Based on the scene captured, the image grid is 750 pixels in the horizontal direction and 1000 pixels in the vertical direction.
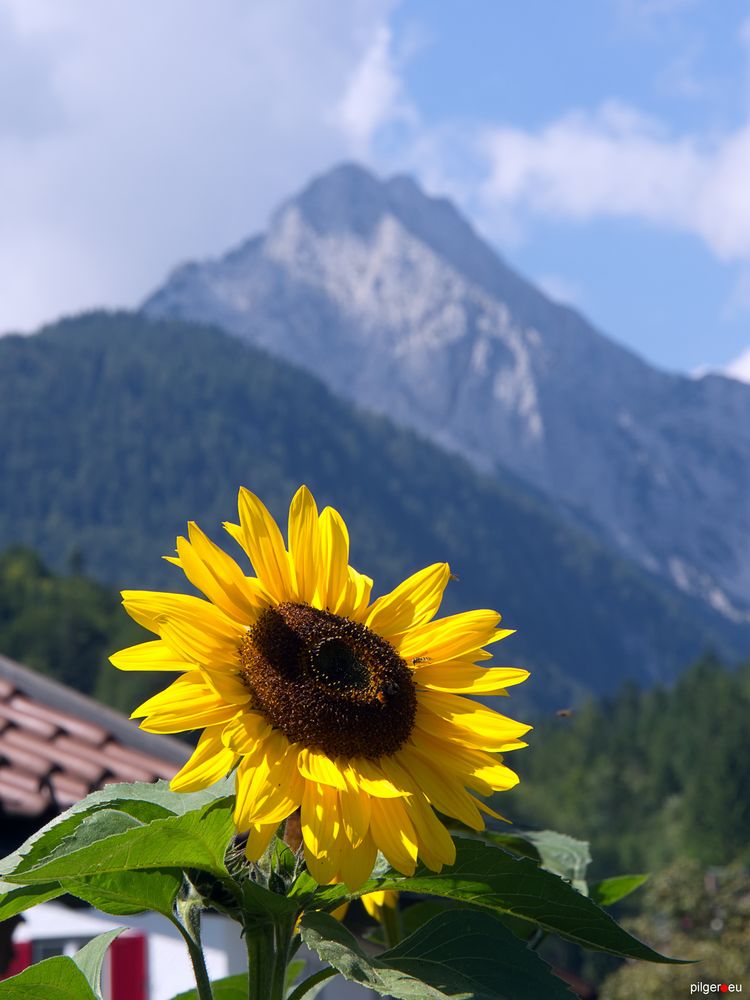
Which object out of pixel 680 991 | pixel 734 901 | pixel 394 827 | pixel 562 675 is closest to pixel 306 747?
pixel 394 827

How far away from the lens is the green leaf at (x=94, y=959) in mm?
910

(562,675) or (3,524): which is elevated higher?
(562,675)

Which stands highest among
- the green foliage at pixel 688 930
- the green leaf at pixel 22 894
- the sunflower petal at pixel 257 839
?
the green foliage at pixel 688 930

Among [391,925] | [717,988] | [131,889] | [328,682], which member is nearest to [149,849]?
[131,889]

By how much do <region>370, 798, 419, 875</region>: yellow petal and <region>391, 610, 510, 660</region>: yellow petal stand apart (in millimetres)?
127

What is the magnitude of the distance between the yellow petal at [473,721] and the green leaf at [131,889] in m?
0.20

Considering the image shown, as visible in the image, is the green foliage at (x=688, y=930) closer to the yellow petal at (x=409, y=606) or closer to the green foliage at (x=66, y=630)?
the yellow petal at (x=409, y=606)

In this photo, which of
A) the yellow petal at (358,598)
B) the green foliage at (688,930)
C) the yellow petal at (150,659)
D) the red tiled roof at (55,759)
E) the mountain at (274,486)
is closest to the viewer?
the yellow petal at (150,659)

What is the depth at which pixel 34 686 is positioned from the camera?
532 cm

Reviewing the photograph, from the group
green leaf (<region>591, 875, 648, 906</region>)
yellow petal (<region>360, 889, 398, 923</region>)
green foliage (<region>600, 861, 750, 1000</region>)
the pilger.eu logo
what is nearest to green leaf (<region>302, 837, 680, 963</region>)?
yellow petal (<region>360, 889, 398, 923</region>)

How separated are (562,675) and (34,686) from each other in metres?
159

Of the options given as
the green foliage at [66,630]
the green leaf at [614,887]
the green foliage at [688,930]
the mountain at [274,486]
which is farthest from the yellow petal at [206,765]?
the mountain at [274,486]

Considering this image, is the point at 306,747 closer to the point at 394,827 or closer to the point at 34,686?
the point at 394,827

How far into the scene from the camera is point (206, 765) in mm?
841
